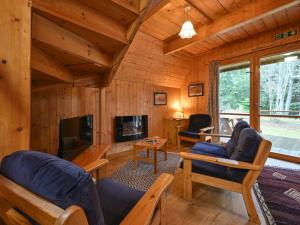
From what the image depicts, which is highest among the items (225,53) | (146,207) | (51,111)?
(225,53)

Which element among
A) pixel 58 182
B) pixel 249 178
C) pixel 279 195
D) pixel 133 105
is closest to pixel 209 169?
Answer: pixel 249 178

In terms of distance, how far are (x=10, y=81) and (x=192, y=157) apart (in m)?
1.74

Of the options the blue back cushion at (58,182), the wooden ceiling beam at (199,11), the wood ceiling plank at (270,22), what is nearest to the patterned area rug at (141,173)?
the blue back cushion at (58,182)

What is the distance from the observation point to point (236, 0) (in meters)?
2.47

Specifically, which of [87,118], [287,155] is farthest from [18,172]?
[287,155]

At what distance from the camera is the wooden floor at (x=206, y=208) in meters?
1.55

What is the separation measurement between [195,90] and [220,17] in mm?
2244

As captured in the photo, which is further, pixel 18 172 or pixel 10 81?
pixel 10 81

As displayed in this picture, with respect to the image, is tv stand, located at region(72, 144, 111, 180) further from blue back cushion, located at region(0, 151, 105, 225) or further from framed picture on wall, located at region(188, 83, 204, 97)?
framed picture on wall, located at region(188, 83, 204, 97)

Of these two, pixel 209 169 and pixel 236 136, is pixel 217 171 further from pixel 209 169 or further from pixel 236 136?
pixel 236 136

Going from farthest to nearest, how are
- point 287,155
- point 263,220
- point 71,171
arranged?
point 287,155
point 263,220
point 71,171

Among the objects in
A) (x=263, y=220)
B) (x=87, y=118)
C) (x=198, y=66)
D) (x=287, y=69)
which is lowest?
(x=263, y=220)

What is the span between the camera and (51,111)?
262cm

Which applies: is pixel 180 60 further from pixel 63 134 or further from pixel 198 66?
pixel 63 134
